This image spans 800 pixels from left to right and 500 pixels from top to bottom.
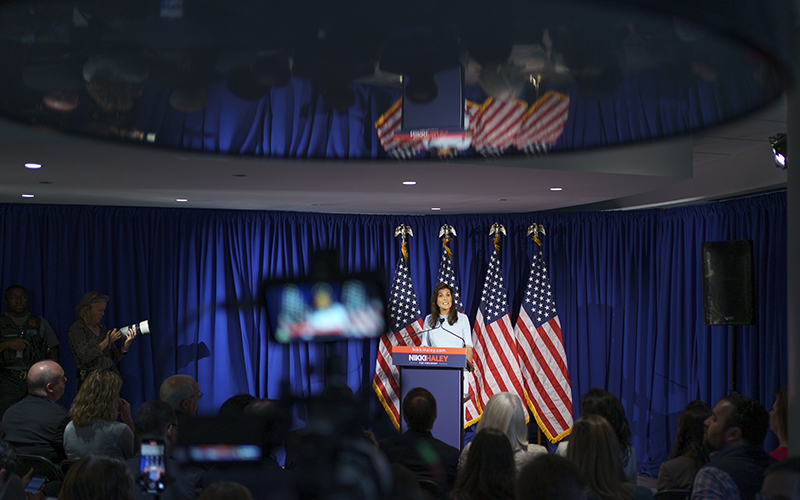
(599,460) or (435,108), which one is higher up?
(435,108)

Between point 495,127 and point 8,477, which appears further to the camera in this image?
point 8,477

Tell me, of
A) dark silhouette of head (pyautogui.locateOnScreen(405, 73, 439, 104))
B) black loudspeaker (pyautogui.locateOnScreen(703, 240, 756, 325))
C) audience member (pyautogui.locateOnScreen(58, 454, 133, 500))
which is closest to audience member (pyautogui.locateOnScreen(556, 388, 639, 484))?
audience member (pyautogui.locateOnScreen(58, 454, 133, 500))

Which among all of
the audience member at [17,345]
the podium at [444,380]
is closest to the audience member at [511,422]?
the podium at [444,380]

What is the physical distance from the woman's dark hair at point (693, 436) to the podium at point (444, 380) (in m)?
2.60

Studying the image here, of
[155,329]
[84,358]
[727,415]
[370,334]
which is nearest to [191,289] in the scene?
[155,329]

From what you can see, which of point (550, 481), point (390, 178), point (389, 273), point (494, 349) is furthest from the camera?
point (494, 349)

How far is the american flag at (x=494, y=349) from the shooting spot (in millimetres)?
6848

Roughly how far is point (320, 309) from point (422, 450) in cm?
212

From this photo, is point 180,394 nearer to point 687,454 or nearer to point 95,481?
point 95,481

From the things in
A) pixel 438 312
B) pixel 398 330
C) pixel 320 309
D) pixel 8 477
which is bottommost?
pixel 8 477

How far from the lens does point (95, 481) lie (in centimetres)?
203

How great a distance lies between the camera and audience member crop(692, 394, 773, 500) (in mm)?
2461

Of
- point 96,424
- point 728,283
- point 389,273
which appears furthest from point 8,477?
point 728,283

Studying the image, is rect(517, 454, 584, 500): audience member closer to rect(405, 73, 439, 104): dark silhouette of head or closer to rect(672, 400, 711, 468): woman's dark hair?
rect(405, 73, 439, 104): dark silhouette of head
